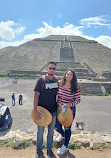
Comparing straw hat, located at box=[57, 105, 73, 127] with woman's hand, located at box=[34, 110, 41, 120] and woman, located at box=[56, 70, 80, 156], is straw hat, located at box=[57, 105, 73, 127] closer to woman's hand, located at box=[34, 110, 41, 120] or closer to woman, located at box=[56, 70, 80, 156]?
woman, located at box=[56, 70, 80, 156]

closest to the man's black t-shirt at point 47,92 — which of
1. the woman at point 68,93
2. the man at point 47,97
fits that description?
the man at point 47,97

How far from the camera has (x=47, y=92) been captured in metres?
3.21

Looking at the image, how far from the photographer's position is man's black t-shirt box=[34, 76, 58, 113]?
317 cm

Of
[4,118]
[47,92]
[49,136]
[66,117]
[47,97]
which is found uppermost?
[47,92]

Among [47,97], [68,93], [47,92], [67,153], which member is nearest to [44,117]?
[47,97]

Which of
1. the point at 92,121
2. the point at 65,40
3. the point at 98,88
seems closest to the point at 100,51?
the point at 65,40

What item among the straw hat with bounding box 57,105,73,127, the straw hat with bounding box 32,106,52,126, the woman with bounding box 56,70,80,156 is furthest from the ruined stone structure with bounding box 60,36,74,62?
→ the straw hat with bounding box 32,106,52,126

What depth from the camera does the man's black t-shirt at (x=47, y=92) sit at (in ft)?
10.4

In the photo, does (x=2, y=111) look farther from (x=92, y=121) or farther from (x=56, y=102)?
(x=92, y=121)

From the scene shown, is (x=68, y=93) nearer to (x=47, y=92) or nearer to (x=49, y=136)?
(x=47, y=92)

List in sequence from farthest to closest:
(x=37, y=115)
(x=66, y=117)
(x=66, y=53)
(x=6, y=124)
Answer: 1. (x=66, y=53)
2. (x=6, y=124)
3. (x=66, y=117)
4. (x=37, y=115)

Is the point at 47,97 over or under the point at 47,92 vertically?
under

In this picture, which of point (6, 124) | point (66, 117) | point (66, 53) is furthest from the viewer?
point (66, 53)

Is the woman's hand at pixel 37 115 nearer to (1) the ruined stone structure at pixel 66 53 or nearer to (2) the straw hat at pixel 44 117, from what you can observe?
(2) the straw hat at pixel 44 117
